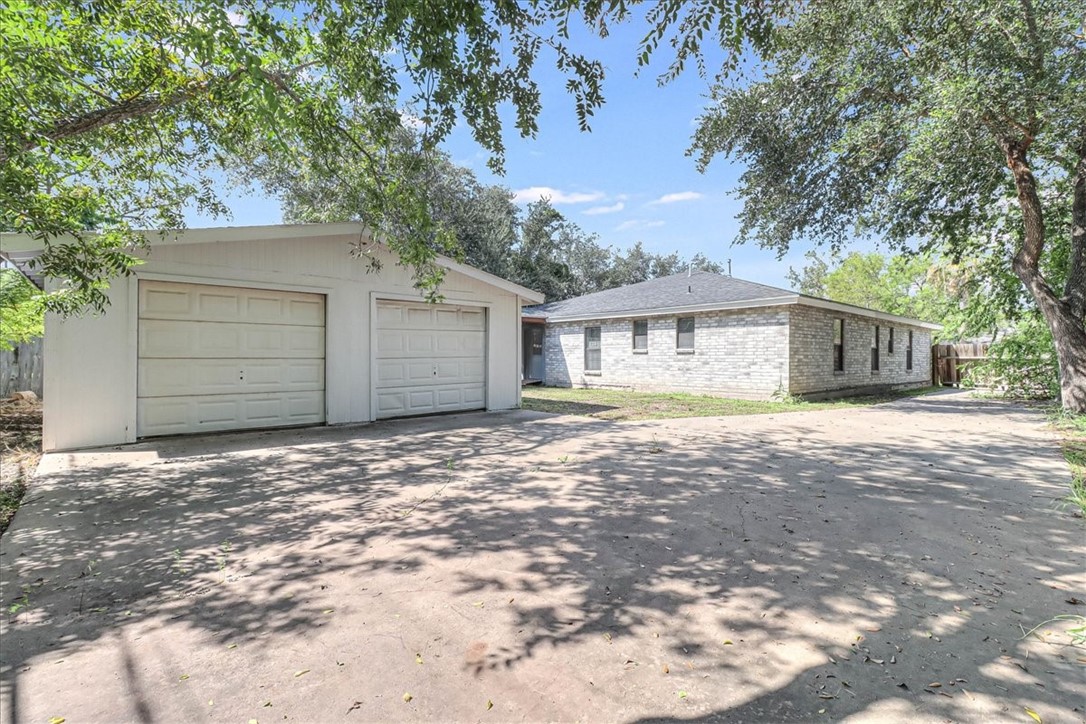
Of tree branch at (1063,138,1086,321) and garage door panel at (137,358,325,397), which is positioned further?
tree branch at (1063,138,1086,321)

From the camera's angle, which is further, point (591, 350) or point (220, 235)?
point (591, 350)

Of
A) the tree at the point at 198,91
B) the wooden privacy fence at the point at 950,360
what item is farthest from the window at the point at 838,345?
the tree at the point at 198,91

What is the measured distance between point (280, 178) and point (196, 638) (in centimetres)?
2049

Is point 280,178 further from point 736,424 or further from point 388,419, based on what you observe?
point 736,424

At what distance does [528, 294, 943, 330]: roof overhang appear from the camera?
1272 cm

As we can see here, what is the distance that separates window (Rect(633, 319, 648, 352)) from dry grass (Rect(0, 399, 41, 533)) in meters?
13.9


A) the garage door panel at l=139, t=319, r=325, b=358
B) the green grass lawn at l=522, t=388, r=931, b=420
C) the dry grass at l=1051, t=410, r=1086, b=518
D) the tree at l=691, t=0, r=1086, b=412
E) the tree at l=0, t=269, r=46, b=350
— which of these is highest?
the tree at l=691, t=0, r=1086, b=412

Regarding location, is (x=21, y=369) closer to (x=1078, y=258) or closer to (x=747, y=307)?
(x=747, y=307)

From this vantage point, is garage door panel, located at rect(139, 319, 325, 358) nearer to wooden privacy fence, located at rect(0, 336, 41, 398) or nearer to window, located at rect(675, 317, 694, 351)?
wooden privacy fence, located at rect(0, 336, 41, 398)

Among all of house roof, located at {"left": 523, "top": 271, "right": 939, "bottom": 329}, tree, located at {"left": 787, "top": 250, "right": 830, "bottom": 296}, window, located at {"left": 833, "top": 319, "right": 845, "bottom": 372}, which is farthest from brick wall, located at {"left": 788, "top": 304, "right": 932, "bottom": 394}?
tree, located at {"left": 787, "top": 250, "right": 830, "bottom": 296}

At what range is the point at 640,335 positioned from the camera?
16.3m

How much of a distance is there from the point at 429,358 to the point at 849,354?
42.7 ft

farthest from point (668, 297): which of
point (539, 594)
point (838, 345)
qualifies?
point (539, 594)

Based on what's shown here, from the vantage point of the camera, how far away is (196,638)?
7.70ft
